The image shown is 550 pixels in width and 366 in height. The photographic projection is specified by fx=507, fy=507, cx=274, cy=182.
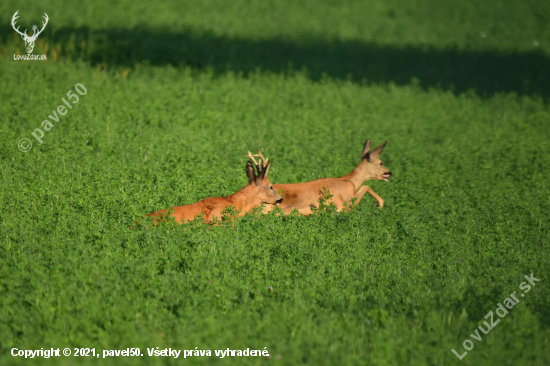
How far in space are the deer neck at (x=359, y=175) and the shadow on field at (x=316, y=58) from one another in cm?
1033

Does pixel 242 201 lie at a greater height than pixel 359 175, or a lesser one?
lesser

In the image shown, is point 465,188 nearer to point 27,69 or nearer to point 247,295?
point 247,295

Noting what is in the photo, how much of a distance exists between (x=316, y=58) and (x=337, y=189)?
1427 cm

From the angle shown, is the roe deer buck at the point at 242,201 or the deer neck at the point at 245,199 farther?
the deer neck at the point at 245,199

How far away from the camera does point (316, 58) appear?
22.4 meters

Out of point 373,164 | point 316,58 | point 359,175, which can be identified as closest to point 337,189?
point 359,175

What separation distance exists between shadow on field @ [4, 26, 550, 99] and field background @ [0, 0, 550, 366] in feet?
0.47

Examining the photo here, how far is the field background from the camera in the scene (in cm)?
562

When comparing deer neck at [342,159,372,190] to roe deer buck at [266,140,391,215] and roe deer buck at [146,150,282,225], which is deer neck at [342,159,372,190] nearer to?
roe deer buck at [266,140,391,215]

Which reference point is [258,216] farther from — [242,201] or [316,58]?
[316,58]

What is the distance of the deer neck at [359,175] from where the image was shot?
388 inches

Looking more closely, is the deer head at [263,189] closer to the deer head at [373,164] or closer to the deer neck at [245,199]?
the deer neck at [245,199]

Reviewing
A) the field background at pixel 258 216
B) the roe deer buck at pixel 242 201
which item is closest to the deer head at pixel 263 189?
the roe deer buck at pixel 242 201

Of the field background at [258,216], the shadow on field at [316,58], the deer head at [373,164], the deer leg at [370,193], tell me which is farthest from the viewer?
the shadow on field at [316,58]
